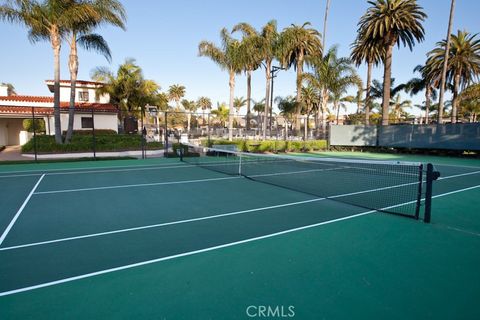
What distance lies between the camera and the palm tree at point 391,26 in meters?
25.3

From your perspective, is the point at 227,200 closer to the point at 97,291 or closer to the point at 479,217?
the point at 97,291

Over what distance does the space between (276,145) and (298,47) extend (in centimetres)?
1202

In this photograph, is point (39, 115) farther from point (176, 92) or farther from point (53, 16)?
point (176, 92)

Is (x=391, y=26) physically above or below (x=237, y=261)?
above

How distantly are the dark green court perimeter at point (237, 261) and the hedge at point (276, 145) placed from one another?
1324cm

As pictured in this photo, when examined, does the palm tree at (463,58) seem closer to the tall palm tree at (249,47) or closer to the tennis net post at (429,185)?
the tall palm tree at (249,47)

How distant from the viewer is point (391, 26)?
25.3 meters

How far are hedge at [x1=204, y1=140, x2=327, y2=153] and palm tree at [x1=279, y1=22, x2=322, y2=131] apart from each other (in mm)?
2374

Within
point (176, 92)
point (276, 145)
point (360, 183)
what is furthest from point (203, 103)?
point (360, 183)

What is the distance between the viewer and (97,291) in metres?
3.31

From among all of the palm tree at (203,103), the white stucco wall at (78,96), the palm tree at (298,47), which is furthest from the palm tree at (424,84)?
the palm tree at (203,103)

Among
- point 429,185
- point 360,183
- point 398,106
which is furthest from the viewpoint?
point 398,106

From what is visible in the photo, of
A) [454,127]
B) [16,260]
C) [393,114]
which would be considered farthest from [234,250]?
[393,114]

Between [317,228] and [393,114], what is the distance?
6943 centimetres
